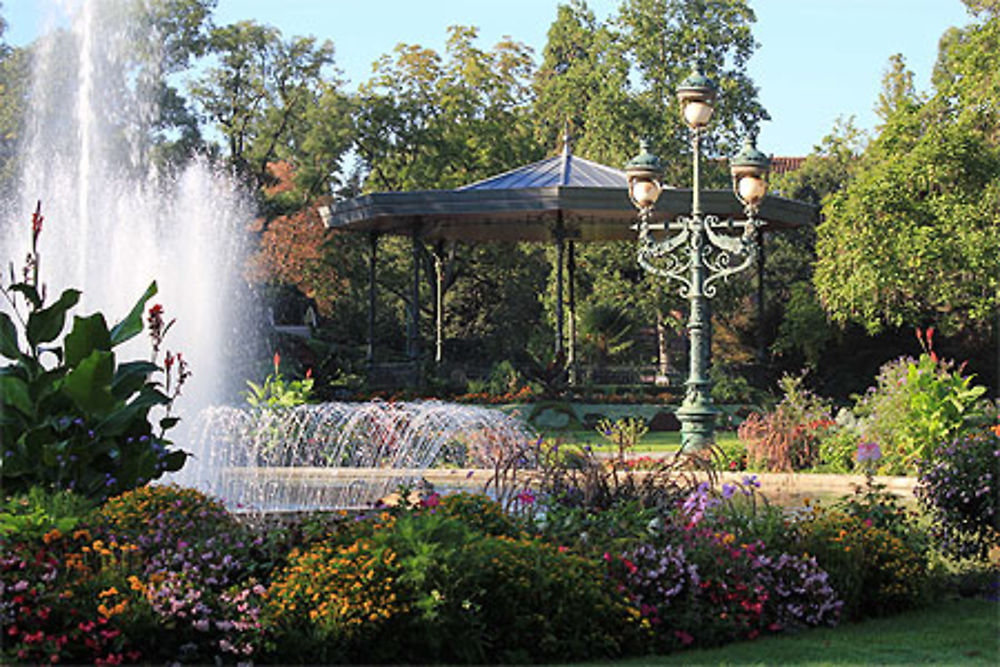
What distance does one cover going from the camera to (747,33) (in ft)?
101

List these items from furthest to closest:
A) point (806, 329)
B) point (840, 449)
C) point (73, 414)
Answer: point (806, 329) → point (840, 449) → point (73, 414)

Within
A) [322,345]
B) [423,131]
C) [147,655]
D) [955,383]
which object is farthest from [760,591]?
[423,131]

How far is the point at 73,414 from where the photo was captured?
290 inches

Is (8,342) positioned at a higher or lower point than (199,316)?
lower

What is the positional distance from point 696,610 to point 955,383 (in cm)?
727

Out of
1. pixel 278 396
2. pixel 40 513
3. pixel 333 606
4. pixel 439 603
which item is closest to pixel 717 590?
pixel 439 603

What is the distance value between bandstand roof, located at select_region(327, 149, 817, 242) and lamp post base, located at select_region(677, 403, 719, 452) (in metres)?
7.99

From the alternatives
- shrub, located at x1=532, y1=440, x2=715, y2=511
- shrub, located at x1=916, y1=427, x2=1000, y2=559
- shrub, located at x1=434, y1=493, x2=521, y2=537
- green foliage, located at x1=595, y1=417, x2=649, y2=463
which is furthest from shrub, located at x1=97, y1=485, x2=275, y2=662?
green foliage, located at x1=595, y1=417, x2=649, y2=463

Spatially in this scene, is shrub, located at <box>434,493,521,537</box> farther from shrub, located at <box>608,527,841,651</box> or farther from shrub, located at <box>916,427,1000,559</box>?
shrub, located at <box>916,427,1000,559</box>

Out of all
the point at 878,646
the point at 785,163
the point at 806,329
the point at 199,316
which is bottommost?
the point at 878,646

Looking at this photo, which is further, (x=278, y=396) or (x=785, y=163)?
(x=785, y=163)

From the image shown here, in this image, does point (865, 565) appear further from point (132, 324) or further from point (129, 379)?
point (132, 324)

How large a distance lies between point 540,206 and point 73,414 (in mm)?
13993

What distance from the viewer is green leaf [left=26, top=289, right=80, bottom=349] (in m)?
7.63
